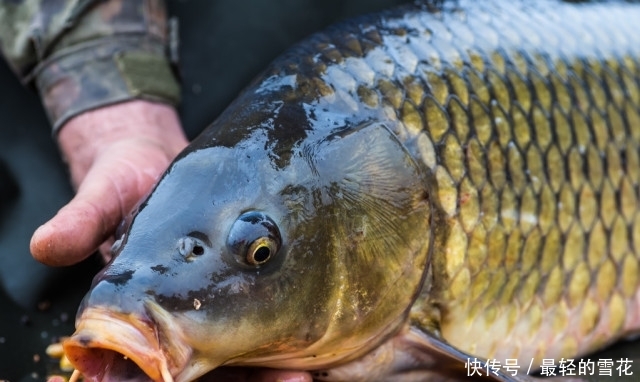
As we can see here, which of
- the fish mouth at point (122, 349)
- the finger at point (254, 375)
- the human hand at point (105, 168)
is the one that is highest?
the fish mouth at point (122, 349)

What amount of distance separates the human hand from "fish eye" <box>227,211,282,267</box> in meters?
0.43

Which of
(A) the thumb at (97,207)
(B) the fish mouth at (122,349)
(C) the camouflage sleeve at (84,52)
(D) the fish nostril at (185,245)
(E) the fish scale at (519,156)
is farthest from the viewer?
(C) the camouflage sleeve at (84,52)

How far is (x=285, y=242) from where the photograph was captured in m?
1.50

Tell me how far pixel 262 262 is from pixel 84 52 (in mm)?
1285

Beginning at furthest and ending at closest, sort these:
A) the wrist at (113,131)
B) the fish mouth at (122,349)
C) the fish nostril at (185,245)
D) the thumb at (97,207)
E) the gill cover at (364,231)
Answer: the wrist at (113,131)
the thumb at (97,207)
the gill cover at (364,231)
the fish nostril at (185,245)
the fish mouth at (122,349)

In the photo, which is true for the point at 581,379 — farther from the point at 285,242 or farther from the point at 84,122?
the point at 84,122

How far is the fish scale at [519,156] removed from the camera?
1.81 m

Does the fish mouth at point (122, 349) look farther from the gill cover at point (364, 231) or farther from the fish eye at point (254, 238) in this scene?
the gill cover at point (364, 231)

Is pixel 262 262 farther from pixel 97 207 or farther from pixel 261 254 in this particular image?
pixel 97 207

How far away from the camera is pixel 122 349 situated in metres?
1.25

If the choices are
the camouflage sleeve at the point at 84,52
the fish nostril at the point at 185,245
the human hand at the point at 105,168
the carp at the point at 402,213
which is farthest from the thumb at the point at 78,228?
the camouflage sleeve at the point at 84,52

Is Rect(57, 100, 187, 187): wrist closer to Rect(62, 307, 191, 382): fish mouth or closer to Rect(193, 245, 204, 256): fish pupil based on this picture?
Rect(193, 245, 204, 256): fish pupil

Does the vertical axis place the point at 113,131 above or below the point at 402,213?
below

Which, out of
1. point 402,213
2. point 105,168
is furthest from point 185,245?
point 105,168
